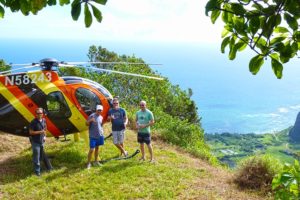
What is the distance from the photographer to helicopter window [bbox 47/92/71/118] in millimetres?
13086

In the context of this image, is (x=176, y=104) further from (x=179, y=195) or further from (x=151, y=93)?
(x=179, y=195)

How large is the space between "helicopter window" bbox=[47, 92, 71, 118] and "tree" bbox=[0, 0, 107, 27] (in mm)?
9490

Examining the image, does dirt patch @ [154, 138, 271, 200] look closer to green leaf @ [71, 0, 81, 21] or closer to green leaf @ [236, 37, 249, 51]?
green leaf @ [236, 37, 249, 51]

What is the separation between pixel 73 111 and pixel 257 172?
5715 mm

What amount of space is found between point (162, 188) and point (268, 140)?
152 meters

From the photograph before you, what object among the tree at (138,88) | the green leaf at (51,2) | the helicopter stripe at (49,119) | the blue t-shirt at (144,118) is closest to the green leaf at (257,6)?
the green leaf at (51,2)

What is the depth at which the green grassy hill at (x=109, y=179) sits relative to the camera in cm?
1078

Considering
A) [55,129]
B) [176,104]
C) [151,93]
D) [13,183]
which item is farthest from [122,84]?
[13,183]

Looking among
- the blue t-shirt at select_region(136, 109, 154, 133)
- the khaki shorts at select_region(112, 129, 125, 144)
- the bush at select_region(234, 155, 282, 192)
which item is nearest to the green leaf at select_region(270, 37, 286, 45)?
the bush at select_region(234, 155, 282, 192)

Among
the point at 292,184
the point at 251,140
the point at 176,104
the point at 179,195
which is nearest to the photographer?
the point at 292,184

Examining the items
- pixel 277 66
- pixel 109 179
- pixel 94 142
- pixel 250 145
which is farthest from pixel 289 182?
pixel 250 145

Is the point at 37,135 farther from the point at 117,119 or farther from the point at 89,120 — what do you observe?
the point at 117,119

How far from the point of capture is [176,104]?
31.5 meters

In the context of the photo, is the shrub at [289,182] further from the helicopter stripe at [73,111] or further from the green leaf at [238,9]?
the helicopter stripe at [73,111]
